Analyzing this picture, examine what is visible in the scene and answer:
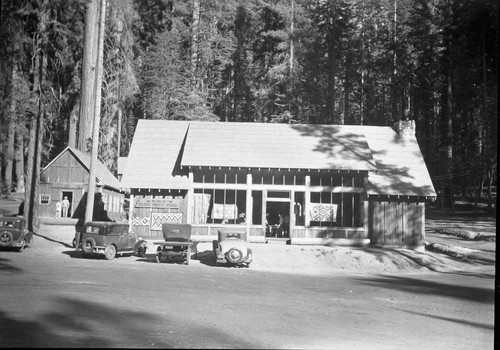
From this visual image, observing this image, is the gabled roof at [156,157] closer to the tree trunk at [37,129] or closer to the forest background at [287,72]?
the tree trunk at [37,129]

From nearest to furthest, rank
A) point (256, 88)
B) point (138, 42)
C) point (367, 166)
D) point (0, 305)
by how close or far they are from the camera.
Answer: point (0, 305), point (367, 166), point (138, 42), point (256, 88)

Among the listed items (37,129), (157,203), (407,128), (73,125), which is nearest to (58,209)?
(37,129)

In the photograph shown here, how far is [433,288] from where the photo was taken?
17.4 meters

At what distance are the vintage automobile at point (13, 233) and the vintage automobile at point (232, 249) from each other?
321 inches

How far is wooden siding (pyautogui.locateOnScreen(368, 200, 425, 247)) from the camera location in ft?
94.1

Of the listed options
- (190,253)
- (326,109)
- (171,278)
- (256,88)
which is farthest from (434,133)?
(171,278)

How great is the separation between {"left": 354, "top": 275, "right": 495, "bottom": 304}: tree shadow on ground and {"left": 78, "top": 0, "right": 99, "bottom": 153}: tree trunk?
23.3 metres

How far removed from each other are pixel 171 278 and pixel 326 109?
1616 inches

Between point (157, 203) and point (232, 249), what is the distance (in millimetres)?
8726

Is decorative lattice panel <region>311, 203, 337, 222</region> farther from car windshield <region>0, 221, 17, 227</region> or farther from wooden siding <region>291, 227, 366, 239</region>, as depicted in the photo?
car windshield <region>0, 221, 17, 227</region>

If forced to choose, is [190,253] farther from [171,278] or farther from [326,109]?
[326,109]

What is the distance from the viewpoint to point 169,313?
10.6 metres

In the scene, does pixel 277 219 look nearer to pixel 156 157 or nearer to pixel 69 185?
A: pixel 156 157

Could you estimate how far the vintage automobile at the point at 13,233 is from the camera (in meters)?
20.0
